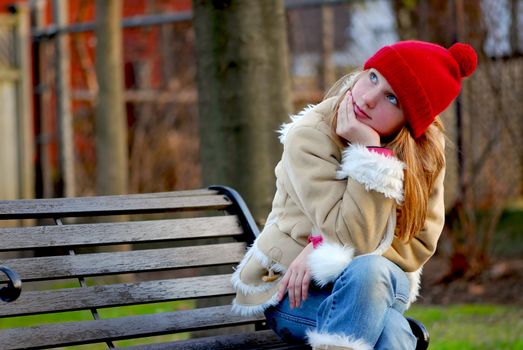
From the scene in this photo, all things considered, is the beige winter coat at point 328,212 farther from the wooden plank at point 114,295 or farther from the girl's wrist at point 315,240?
the wooden plank at point 114,295

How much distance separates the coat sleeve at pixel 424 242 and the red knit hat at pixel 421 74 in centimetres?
24

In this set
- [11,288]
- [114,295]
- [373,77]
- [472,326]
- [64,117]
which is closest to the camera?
[11,288]

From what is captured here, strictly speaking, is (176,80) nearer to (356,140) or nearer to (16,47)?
(16,47)

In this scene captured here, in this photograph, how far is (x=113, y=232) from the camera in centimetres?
352

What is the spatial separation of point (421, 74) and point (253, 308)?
93 cm

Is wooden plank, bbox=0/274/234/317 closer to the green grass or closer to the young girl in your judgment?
the young girl

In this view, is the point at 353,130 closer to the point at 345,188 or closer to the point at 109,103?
the point at 345,188

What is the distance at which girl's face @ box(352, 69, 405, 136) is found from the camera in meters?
3.12

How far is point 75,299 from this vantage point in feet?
10.9

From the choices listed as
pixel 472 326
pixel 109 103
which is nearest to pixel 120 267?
pixel 472 326

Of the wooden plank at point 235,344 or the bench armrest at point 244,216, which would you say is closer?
the wooden plank at point 235,344

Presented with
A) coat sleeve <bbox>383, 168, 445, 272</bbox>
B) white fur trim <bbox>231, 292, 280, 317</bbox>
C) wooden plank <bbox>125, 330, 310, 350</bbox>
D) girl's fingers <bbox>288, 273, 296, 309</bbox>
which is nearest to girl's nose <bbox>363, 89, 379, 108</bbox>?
coat sleeve <bbox>383, 168, 445, 272</bbox>

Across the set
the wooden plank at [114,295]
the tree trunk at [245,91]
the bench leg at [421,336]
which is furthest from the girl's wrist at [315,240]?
the tree trunk at [245,91]

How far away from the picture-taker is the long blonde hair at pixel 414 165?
3117 millimetres
